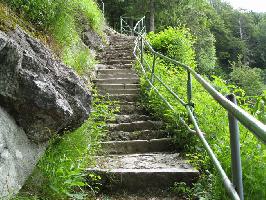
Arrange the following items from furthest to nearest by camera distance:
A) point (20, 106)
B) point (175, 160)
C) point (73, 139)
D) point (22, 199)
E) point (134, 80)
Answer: point (134, 80) → point (175, 160) → point (73, 139) → point (20, 106) → point (22, 199)

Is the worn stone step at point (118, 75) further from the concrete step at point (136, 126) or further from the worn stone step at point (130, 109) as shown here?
the concrete step at point (136, 126)

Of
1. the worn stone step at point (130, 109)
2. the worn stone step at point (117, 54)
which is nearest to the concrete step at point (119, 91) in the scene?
the worn stone step at point (130, 109)

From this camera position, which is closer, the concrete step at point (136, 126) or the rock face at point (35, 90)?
the rock face at point (35, 90)

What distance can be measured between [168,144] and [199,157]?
104cm

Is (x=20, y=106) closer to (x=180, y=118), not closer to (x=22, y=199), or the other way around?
(x=22, y=199)

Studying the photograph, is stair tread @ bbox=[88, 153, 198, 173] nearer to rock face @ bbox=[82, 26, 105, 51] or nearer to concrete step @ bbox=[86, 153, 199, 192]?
concrete step @ bbox=[86, 153, 199, 192]

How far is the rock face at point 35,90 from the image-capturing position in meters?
2.86

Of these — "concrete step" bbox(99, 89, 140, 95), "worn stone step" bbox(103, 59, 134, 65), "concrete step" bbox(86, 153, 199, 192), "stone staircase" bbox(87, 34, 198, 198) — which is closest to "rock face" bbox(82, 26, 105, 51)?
"worn stone step" bbox(103, 59, 134, 65)

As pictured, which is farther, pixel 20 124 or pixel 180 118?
pixel 180 118

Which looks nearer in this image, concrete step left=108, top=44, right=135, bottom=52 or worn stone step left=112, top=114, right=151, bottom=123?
worn stone step left=112, top=114, right=151, bottom=123

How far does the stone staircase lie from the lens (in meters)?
3.77

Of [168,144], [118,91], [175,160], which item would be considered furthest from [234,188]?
[118,91]

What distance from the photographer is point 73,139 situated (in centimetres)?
397

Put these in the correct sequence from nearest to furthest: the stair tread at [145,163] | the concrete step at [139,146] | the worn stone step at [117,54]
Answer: the stair tread at [145,163] → the concrete step at [139,146] → the worn stone step at [117,54]
